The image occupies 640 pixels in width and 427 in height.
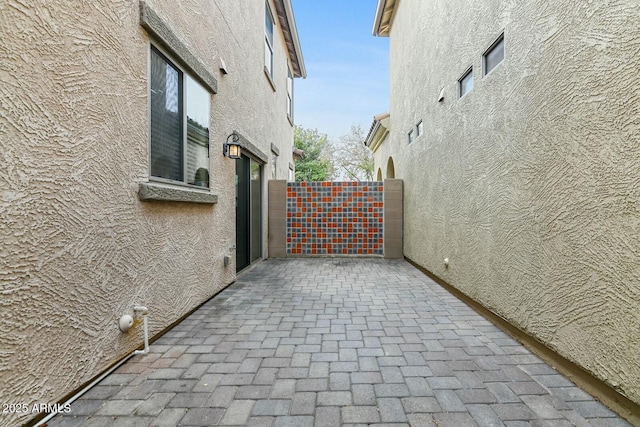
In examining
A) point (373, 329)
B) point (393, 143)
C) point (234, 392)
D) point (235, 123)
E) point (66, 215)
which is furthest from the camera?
point (393, 143)

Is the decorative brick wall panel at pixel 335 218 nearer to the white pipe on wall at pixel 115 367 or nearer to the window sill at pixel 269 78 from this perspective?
the window sill at pixel 269 78

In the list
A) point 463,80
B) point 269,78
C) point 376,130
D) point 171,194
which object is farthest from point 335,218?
point 171,194

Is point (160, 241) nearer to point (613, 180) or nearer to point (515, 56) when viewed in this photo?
point (613, 180)

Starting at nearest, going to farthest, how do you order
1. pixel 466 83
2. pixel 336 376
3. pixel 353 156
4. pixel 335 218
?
pixel 336 376
pixel 466 83
pixel 335 218
pixel 353 156

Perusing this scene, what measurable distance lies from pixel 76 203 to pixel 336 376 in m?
2.29

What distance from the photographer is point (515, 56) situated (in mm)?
2938

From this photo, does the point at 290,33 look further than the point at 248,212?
Yes

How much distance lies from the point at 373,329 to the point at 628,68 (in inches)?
116

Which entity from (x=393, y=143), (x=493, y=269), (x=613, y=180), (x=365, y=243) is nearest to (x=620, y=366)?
(x=613, y=180)

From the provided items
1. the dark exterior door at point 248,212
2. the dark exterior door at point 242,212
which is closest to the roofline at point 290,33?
the dark exterior door at point 248,212

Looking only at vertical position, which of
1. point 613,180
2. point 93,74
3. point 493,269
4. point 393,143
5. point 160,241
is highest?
point 393,143

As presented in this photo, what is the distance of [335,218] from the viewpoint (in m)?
8.27

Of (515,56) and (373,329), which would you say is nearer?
(515,56)

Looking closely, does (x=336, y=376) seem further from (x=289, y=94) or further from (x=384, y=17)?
(x=289, y=94)
